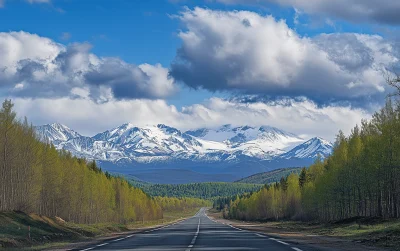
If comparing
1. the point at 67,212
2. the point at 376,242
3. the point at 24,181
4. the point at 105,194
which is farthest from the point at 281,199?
the point at 376,242

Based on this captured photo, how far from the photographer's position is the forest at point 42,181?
65562mm

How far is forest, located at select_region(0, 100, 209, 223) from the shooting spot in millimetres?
65562

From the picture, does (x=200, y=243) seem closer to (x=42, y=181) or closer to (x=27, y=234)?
(x=27, y=234)

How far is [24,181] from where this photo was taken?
7031 centimetres

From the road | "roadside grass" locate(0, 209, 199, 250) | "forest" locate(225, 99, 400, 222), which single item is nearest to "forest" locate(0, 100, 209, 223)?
"roadside grass" locate(0, 209, 199, 250)

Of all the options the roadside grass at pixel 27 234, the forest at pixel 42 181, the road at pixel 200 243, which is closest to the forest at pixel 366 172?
the road at pixel 200 243

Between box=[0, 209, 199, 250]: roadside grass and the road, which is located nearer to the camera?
the road

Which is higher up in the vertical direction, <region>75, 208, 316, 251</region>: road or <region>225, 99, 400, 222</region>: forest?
<region>225, 99, 400, 222</region>: forest

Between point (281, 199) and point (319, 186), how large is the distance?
67.1 metres

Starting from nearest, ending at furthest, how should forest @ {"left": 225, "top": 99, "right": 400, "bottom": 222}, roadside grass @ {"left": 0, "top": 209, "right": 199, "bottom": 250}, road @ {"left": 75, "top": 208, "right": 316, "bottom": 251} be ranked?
1. road @ {"left": 75, "top": 208, "right": 316, "bottom": 251}
2. roadside grass @ {"left": 0, "top": 209, "right": 199, "bottom": 250}
3. forest @ {"left": 225, "top": 99, "right": 400, "bottom": 222}

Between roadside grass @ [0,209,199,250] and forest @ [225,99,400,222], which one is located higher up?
forest @ [225,99,400,222]

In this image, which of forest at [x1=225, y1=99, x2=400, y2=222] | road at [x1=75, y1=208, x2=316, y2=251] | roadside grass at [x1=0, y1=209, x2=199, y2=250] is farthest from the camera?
forest at [x1=225, y1=99, x2=400, y2=222]

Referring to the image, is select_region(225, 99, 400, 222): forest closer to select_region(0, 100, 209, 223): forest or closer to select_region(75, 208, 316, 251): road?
select_region(75, 208, 316, 251): road

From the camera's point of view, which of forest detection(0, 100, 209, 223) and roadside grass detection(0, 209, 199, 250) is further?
forest detection(0, 100, 209, 223)
